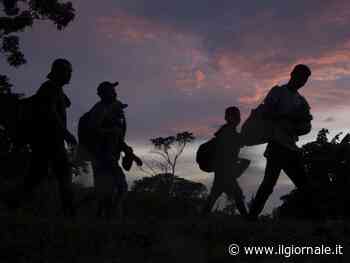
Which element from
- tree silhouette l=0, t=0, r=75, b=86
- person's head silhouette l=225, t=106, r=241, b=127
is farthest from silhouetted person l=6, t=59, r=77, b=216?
tree silhouette l=0, t=0, r=75, b=86

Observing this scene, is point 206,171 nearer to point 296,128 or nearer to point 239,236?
point 296,128

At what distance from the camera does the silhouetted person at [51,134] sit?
7.96 metres

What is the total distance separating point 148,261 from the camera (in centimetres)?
555

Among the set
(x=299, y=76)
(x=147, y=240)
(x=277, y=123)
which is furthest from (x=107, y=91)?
(x=147, y=240)

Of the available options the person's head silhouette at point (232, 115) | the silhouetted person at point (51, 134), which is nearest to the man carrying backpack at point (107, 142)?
the silhouetted person at point (51, 134)

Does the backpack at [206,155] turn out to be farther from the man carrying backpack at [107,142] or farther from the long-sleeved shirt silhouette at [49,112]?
the long-sleeved shirt silhouette at [49,112]

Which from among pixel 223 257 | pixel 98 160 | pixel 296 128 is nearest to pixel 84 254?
pixel 223 257

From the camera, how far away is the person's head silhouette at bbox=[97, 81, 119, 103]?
9.07 meters

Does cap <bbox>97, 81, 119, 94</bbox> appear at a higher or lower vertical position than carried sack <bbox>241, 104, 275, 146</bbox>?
higher

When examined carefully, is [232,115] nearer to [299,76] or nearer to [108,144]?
[299,76]

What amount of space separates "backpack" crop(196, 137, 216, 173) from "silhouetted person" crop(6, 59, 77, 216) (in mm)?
2656

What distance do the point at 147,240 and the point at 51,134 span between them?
234 centimetres

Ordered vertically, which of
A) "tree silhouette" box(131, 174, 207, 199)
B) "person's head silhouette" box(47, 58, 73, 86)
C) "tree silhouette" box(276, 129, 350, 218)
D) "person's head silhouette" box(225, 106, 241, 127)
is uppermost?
"tree silhouette" box(131, 174, 207, 199)

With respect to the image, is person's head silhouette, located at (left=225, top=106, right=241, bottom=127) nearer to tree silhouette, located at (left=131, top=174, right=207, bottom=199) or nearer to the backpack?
the backpack
